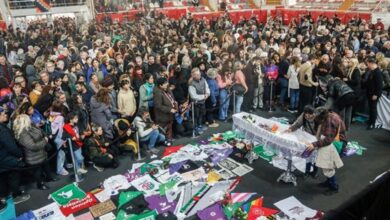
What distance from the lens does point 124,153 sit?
273 inches

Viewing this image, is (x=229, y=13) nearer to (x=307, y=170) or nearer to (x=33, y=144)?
(x=307, y=170)

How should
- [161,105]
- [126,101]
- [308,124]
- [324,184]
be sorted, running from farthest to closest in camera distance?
[161,105], [126,101], [324,184], [308,124]

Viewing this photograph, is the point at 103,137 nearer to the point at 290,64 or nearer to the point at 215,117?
the point at 215,117

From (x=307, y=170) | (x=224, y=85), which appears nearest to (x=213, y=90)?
(x=224, y=85)

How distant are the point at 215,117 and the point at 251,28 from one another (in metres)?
7.99

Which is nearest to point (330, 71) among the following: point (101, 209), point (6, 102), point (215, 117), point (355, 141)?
point (355, 141)

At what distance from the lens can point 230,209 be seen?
495 centimetres

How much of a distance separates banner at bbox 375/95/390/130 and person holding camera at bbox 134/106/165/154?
5.11 m

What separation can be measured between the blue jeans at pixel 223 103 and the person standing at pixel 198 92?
0.60m

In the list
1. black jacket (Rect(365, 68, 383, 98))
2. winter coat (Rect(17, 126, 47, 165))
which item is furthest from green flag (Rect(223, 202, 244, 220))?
black jacket (Rect(365, 68, 383, 98))

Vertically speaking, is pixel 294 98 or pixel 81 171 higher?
pixel 294 98

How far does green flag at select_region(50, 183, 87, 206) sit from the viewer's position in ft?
17.7

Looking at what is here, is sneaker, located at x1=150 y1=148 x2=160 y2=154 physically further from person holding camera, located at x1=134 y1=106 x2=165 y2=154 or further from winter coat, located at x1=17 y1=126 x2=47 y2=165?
winter coat, located at x1=17 y1=126 x2=47 y2=165

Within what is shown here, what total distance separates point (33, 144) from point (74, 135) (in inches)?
28.2
